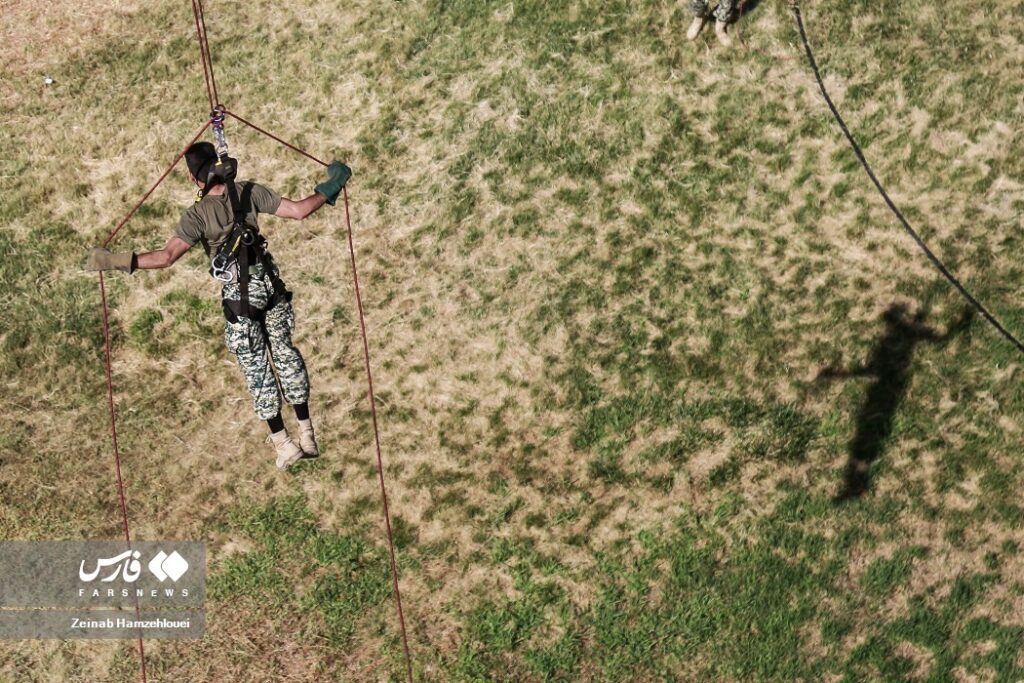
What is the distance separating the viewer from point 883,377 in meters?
14.3

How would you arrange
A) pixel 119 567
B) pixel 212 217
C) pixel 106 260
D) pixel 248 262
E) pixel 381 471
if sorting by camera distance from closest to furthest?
pixel 106 260
pixel 212 217
pixel 248 262
pixel 381 471
pixel 119 567

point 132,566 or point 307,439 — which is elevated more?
point 307,439

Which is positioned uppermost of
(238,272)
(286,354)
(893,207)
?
(238,272)

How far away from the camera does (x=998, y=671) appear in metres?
13.2

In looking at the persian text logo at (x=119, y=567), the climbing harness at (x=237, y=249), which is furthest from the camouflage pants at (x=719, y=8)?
the persian text logo at (x=119, y=567)

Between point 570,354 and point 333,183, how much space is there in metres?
4.17

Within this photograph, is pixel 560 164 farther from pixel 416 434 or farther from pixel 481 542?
pixel 481 542

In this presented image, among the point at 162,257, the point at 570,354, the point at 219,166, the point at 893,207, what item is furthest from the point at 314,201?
the point at 893,207

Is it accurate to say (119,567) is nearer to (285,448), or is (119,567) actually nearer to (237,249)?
(285,448)

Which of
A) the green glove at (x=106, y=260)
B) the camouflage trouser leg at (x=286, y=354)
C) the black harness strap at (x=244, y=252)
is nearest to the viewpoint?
the green glove at (x=106, y=260)

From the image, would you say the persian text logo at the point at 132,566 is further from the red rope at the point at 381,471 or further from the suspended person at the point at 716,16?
the suspended person at the point at 716,16

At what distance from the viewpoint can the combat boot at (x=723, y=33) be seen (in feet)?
54.1

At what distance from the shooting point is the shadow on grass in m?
14.0

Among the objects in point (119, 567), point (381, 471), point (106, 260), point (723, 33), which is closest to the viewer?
point (106, 260)
